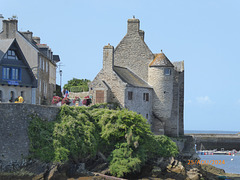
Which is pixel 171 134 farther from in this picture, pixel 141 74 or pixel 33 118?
pixel 33 118

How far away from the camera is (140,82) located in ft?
172

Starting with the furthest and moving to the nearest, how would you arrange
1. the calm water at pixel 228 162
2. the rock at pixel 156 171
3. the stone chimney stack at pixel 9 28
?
1. the calm water at pixel 228 162
2. the stone chimney stack at pixel 9 28
3. the rock at pixel 156 171

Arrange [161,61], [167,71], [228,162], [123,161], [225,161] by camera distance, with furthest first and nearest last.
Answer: [225,161] < [228,162] < [167,71] < [161,61] < [123,161]

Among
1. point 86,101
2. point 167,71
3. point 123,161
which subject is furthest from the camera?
point 167,71

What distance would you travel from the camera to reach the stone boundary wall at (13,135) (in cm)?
3484

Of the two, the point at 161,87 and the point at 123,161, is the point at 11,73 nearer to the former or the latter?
the point at 123,161

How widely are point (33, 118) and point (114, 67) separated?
16428 millimetres

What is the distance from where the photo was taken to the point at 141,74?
178 ft

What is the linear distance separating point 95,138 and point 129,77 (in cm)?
1367

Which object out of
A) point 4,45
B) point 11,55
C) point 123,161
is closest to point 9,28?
point 4,45

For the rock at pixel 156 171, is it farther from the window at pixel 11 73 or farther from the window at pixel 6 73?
the window at pixel 6 73

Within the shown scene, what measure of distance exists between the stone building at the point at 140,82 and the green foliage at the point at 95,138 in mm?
6441

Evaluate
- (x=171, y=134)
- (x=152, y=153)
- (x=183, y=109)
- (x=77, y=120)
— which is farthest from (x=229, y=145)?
(x=77, y=120)

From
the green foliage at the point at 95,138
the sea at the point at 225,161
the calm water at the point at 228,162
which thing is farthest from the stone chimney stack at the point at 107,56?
the sea at the point at 225,161
